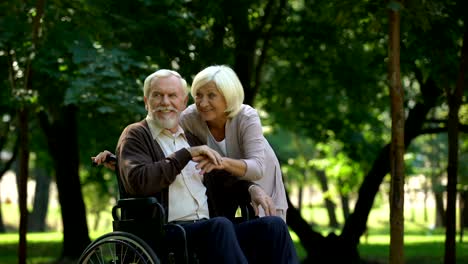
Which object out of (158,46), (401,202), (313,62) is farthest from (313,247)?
(401,202)

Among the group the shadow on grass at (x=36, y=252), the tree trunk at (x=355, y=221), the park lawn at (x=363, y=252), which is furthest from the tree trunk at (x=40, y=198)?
the tree trunk at (x=355, y=221)

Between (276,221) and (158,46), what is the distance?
6.76 metres

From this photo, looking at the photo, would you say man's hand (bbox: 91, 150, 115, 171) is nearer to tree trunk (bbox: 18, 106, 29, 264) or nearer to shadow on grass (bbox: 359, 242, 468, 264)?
tree trunk (bbox: 18, 106, 29, 264)

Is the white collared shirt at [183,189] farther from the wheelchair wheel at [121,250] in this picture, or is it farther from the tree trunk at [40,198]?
the tree trunk at [40,198]

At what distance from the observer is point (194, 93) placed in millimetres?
5117

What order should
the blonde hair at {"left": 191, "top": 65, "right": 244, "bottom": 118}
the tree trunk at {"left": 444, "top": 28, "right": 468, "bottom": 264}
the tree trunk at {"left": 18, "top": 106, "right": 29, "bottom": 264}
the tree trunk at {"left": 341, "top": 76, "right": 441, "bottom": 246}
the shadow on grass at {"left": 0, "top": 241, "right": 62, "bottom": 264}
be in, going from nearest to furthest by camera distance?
the blonde hair at {"left": 191, "top": 65, "right": 244, "bottom": 118} < the tree trunk at {"left": 444, "top": 28, "right": 468, "bottom": 264} < the tree trunk at {"left": 18, "top": 106, "right": 29, "bottom": 264} < the tree trunk at {"left": 341, "top": 76, "right": 441, "bottom": 246} < the shadow on grass at {"left": 0, "top": 241, "right": 62, "bottom": 264}

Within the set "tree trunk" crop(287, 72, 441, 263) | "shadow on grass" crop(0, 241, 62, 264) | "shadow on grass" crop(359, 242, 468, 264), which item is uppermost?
"tree trunk" crop(287, 72, 441, 263)

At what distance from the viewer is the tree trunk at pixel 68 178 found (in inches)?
644

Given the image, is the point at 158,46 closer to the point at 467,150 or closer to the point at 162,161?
the point at 162,161

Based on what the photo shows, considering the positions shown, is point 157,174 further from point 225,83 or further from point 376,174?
point 376,174

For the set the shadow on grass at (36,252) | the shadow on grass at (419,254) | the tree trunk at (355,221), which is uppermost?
the tree trunk at (355,221)

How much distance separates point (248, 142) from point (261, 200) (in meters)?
0.34

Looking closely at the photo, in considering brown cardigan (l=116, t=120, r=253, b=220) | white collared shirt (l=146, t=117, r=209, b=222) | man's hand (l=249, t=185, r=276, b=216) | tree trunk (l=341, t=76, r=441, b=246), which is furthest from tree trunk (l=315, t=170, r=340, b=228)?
white collared shirt (l=146, t=117, r=209, b=222)

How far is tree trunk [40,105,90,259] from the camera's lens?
53.7 feet
